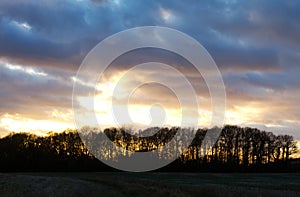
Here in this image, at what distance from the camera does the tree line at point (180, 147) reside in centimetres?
9800

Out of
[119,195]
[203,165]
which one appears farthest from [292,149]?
A: [119,195]

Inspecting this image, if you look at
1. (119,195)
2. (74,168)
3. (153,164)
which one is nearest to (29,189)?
(119,195)

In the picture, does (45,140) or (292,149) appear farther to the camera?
(292,149)

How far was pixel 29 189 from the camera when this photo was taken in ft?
107

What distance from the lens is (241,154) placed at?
113438 mm

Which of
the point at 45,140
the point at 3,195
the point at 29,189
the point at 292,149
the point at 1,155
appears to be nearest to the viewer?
the point at 3,195

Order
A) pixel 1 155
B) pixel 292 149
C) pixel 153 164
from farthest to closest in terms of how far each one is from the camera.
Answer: pixel 292 149 → pixel 153 164 → pixel 1 155

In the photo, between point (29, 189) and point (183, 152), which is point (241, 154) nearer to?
point (183, 152)

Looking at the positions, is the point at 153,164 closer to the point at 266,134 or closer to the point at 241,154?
the point at 241,154

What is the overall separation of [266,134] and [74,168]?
53.8 metres

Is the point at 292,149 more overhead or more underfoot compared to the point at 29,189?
more overhead

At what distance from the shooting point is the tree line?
322 feet

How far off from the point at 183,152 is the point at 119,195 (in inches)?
3239

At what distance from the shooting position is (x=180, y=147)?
4579 inches
